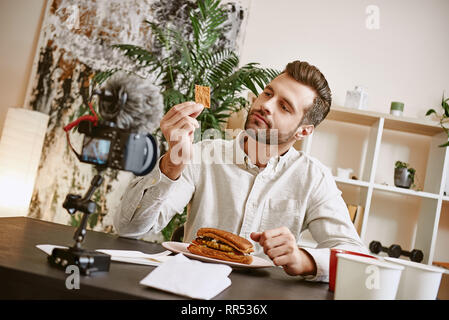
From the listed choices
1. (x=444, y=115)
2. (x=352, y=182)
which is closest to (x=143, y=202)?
(x=352, y=182)

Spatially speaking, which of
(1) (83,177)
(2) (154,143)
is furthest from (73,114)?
(2) (154,143)

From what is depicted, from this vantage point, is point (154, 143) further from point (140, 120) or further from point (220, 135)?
point (220, 135)

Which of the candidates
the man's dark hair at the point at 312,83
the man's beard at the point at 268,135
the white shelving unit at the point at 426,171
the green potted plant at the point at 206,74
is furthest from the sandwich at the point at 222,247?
the white shelving unit at the point at 426,171

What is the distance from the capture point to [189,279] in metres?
0.74

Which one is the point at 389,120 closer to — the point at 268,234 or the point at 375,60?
the point at 375,60

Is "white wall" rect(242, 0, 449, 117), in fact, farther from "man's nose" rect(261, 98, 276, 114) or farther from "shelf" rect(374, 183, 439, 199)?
"man's nose" rect(261, 98, 276, 114)

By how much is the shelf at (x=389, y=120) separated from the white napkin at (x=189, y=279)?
2320mm

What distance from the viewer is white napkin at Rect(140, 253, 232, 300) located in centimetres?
70

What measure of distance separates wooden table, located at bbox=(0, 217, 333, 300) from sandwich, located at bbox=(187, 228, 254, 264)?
4cm

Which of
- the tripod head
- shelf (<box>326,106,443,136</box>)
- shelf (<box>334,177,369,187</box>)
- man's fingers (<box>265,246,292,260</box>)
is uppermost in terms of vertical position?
shelf (<box>326,106,443,136</box>)

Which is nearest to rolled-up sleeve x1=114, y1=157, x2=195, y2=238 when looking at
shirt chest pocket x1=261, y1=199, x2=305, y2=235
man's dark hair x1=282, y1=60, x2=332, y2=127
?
shirt chest pocket x1=261, y1=199, x2=305, y2=235

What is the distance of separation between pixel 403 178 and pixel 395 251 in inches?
19.8

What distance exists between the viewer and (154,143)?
0.79 m
